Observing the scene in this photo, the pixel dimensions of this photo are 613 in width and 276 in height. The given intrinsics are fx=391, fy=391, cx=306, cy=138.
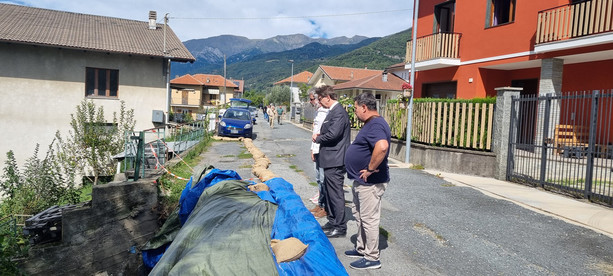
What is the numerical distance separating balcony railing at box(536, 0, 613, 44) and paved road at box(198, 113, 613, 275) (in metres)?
6.68

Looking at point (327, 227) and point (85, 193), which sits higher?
point (327, 227)

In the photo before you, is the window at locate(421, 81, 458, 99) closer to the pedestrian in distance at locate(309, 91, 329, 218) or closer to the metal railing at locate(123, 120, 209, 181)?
the metal railing at locate(123, 120, 209, 181)

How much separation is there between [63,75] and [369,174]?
20141 mm

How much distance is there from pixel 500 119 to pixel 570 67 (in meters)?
5.88

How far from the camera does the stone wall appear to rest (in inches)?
208

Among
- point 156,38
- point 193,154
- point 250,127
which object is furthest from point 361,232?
point 156,38

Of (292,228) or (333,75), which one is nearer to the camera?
(292,228)

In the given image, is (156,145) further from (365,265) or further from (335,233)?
(365,265)

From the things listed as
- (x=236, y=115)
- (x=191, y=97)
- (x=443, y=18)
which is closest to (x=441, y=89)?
(x=443, y=18)

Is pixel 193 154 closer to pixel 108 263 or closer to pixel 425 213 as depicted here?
pixel 108 263

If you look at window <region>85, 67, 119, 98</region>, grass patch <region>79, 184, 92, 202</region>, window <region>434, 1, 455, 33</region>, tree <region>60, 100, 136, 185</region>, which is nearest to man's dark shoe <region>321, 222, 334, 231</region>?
grass patch <region>79, 184, 92, 202</region>

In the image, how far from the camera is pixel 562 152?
7617mm

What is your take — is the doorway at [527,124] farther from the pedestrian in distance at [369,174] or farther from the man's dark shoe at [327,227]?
the pedestrian in distance at [369,174]

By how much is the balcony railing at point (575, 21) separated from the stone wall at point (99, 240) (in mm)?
11897
